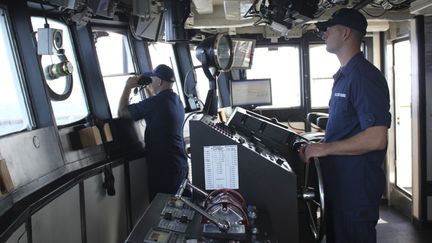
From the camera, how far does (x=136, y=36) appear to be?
368cm

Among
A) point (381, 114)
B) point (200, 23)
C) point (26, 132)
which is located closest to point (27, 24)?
point (26, 132)

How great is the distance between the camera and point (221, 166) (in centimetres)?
205

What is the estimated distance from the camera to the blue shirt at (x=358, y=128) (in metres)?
2.08

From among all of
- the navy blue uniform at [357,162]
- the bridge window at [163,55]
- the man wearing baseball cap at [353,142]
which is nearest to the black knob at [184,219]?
the man wearing baseball cap at [353,142]

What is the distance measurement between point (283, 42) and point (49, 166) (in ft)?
13.8

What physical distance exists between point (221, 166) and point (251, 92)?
141 inches

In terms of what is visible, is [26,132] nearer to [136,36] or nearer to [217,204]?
[217,204]

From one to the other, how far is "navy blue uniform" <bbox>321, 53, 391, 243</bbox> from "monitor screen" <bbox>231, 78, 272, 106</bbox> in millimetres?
3319

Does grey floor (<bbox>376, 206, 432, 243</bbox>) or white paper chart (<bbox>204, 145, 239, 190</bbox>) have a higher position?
white paper chart (<bbox>204, 145, 239, 190</bbox>)

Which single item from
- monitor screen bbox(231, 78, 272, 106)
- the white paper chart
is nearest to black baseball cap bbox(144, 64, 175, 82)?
the white paper chart

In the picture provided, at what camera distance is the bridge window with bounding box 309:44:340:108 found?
5.93 m

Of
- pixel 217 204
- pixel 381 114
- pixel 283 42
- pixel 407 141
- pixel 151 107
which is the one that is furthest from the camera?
pixel 283 42

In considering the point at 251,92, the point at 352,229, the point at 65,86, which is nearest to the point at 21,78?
the point at 65,86

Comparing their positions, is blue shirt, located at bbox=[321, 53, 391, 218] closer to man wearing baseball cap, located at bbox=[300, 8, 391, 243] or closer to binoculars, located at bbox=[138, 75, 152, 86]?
man wearing baseball cap, located at bbox=[300, 8, 391, 243]
